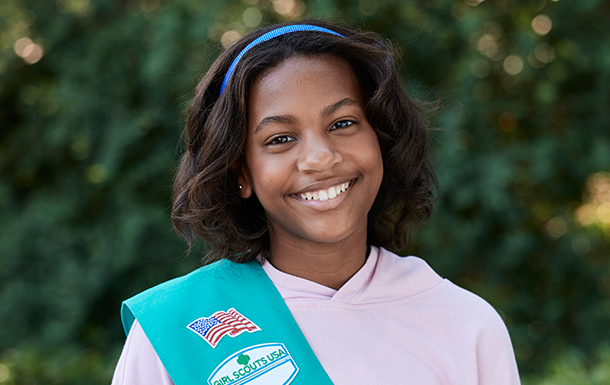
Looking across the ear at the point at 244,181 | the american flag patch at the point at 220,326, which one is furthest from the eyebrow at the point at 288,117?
the american flag patch at the point at 220,326

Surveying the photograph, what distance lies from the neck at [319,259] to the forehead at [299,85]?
14.5 inches

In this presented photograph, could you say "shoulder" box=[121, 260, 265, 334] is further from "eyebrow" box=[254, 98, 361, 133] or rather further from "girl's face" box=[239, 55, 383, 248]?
"eyebrow" box=[254, 98, 361, 133]

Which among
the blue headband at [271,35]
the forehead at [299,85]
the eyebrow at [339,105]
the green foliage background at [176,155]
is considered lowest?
the green foliage background at [176,155]

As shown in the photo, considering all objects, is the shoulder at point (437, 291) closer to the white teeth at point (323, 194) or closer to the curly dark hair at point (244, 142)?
the curly dark hair at point (244, 142)

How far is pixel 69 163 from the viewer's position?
428 cm

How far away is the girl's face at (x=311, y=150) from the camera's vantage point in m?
1.42

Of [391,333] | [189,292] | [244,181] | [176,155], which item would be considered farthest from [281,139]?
[176,155]

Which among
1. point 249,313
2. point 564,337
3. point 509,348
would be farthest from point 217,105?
point 564,337

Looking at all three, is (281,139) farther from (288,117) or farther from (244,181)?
(244,181)

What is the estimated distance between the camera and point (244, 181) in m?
1.62

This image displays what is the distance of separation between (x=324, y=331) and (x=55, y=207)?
10.7 feet

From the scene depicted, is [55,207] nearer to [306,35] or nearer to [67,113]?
[67,113]

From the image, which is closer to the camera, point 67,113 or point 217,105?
point 217,105

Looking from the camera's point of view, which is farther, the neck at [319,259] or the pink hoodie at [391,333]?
the neck at [319,259]
